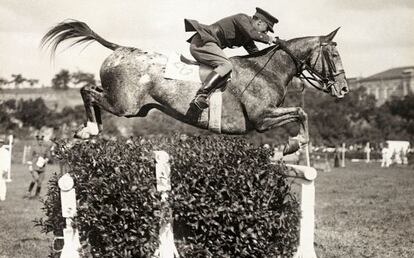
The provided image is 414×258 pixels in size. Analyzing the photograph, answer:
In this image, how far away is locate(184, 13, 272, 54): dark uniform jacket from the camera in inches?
227

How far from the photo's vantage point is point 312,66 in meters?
6.11

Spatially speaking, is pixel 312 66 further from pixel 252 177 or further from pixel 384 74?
pixel 384 74

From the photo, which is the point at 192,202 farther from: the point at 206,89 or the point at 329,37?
the point at 329,37

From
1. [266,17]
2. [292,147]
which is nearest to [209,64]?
[266,17]

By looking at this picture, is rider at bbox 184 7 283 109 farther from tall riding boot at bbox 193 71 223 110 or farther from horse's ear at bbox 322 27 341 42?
horse's ear at bbox 322 27 341 42

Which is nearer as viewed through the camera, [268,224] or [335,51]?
[268,224]

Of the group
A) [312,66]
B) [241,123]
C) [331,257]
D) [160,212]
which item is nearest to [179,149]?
[160,212]

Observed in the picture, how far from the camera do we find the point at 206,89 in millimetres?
5566

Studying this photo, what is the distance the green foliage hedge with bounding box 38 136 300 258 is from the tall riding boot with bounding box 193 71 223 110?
602 millimetres

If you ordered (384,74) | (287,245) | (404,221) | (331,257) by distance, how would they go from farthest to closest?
1. (384,74)
2. (404,221)
3. (331,257)
4. (287,245)

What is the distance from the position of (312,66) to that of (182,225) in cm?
245

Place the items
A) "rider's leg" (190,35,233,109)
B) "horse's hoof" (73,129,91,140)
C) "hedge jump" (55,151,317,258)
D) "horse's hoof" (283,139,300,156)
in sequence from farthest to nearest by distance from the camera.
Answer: "horse's hoof" (73,129,91,140), "rider's leg" (190,35,233,109), "horse's hoof" (283,139,300,156), "hedge jump" (55,151,317,258)

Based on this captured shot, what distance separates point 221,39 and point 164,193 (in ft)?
6.71

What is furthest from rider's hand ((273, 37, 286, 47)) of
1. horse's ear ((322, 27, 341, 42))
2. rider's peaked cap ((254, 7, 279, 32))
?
horse's ear ((322, 27, 341, 42))
